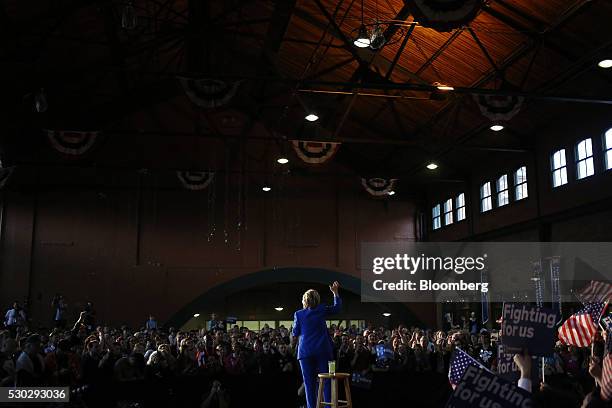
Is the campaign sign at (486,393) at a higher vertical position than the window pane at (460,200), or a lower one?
lower

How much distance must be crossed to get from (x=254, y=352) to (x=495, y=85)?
31.2 ft

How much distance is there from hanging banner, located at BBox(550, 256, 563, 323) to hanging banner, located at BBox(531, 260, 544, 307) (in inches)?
18.6

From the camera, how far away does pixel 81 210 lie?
82.8 ft

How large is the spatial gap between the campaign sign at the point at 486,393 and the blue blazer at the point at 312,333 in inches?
146

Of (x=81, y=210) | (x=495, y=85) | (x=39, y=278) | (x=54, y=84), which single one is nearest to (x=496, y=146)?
(x=495, y=85)

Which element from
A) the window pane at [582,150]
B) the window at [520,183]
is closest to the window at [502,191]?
the window at [520,183]

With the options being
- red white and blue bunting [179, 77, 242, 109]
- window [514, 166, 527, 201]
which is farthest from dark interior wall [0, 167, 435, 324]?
red white and blue bunting [179, 77, 242, 109]

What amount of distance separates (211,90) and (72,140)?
16.5ft

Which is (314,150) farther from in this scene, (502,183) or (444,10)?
(444,10)

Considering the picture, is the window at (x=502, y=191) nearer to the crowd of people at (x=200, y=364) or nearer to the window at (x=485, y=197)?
the window at (x=485, y=197)

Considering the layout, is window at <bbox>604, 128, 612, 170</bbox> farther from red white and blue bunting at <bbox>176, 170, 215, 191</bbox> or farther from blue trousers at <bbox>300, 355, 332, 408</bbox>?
red white and blue bunting at <bbox>176, 170, 215, 191</bbox>

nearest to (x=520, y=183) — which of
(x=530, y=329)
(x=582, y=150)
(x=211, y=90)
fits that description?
(x=582, y=150)

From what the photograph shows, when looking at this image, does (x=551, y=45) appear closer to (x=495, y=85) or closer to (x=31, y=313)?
(x=495, y=85)

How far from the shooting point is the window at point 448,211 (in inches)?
999
